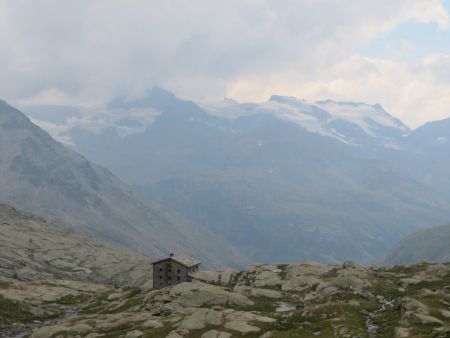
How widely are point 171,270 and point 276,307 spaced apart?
54.6 metres

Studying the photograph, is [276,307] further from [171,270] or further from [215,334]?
[171,270]

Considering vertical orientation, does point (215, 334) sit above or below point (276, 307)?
below

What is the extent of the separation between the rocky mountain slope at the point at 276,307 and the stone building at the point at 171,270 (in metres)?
5.08

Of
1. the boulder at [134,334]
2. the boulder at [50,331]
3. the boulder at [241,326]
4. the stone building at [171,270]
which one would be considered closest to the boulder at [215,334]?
the boulder at [241,326]

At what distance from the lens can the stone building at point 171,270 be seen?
516 feet

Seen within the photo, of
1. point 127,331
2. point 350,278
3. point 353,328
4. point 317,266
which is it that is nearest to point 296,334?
point 353,328

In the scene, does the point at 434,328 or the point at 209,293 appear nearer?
the point at 434,328

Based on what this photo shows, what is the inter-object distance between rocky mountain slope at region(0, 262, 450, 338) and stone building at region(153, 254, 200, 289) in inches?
200

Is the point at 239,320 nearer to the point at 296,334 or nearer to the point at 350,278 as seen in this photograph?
the point at 296,334

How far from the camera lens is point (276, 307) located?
111 meters

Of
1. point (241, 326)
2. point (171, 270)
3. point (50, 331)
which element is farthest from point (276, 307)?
point (171, 270)

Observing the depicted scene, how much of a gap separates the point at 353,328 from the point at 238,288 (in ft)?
151

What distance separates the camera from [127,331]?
9725 cm

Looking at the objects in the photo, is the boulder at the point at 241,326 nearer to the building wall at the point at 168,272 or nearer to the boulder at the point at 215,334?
the boulder at the point at 215,334
